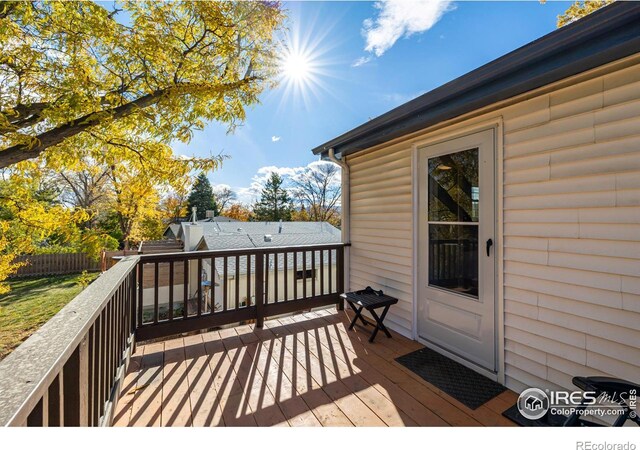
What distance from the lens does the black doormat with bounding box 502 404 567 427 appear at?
1.90 meters

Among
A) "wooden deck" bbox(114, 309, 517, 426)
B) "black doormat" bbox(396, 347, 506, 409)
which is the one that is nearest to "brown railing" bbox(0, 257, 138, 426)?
"wooden deck" bbox(114, 309, 517, 426)

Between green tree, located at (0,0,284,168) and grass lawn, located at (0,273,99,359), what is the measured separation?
448cm

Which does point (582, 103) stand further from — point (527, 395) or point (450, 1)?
point (527, 395)

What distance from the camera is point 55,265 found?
46.2 ft

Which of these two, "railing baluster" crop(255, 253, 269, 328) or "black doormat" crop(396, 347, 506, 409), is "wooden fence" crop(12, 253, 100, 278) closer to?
Answer: "railing baluster" crop(255, 253, 269, 328)

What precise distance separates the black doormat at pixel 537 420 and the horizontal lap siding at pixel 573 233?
0.21 meters

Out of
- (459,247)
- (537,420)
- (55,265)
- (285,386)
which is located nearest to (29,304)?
(55,265)

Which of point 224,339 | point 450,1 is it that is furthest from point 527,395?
point 450,1

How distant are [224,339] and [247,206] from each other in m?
26.0

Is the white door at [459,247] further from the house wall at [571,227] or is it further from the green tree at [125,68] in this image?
the green tree at [125,68]

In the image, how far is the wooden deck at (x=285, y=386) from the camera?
1980 millimetres

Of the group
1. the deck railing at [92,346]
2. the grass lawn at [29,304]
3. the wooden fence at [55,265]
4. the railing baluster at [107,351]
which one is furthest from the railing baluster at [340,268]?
the wooden fence at [55,265]

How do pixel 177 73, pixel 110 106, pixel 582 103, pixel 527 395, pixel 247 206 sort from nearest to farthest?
1. pixel 582 103
2. pixel 527 395
3. pixel 110 106
4. pixel 177 73
5. pixel 247 206

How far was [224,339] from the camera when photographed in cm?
322
